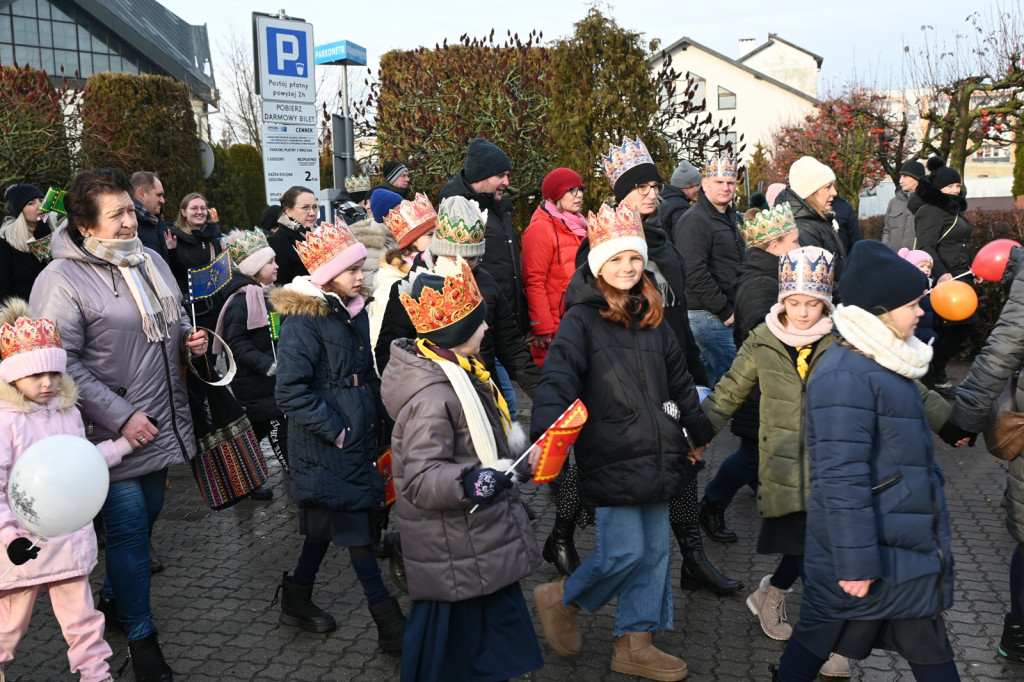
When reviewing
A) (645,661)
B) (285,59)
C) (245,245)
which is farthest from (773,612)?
(285,59)

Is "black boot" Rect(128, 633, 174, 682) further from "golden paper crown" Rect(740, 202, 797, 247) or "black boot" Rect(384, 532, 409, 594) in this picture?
"golden paper crown" Rect(740, 202, 797, 247)

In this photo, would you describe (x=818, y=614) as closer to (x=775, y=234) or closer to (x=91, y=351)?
(x=775, y=234)

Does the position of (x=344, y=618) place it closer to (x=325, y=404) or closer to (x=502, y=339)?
(x=325, y=404)

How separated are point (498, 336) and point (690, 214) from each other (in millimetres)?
2280

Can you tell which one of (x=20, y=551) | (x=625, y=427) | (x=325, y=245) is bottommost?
(x=20, y=551)

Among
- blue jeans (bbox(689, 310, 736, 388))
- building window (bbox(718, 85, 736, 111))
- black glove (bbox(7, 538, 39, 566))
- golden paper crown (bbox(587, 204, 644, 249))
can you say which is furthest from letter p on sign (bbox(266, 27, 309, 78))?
building window (bbox(718, 85, 736, 111))

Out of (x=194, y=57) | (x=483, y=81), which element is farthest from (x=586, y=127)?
(x=194, y=57)

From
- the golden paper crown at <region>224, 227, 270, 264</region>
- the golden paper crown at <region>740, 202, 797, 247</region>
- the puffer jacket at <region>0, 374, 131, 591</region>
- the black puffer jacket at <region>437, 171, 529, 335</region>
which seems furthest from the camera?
the golden paper crown at <region>224, 227, 270, 264</region>

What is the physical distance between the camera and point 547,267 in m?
6.69

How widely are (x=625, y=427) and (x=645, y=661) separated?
1.06 metres

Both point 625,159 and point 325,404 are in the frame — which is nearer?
point 325,404

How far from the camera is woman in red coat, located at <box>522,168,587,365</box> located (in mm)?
6688

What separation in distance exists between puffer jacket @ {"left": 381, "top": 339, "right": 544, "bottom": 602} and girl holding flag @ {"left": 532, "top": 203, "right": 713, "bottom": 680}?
1.62 ft

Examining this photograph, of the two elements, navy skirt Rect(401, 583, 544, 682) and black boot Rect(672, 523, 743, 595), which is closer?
navy skirt Rect(401, 583, 544, 682)
